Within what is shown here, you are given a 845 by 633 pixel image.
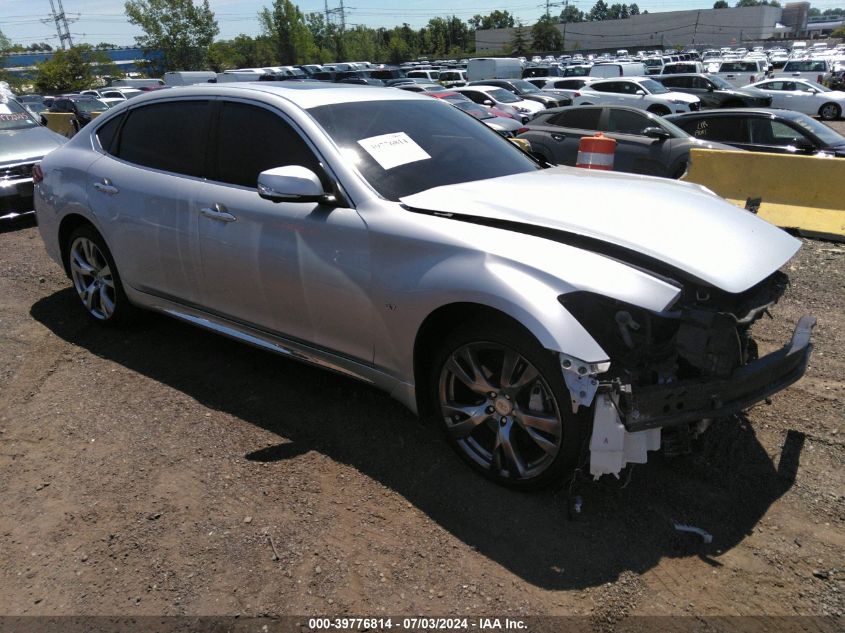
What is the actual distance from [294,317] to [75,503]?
1.35 metres

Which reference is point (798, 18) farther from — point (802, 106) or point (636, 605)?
point (636, 605)

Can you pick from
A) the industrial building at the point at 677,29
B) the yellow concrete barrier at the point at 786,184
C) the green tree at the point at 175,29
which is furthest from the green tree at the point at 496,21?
the yellow concrete barrier at the point at 786,184

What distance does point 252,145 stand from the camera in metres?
3.71

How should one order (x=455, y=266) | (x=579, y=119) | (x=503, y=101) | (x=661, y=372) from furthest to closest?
1. (x=503, y=101)
2. (x=579, y=119)
3. (x=455, y=266)
4. (x=661, y=372)

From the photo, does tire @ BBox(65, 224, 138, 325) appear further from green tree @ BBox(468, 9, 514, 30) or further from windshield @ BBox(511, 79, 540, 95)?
green tree @ BBox(468, 9, 514, 30)

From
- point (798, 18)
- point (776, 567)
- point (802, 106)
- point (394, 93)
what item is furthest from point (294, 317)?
point (798, 18)

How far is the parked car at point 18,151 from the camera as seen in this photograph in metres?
8.10

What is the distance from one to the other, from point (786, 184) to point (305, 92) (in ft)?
20.7

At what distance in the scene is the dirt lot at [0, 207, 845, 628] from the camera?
2459 millimetres

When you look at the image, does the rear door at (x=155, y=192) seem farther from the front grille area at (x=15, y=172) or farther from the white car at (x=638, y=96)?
the white car at (x=638, y=96)

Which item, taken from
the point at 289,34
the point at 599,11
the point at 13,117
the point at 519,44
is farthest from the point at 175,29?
the point at 599,11

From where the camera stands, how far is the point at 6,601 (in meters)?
2.50

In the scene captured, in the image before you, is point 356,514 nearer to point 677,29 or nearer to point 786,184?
point 786,184

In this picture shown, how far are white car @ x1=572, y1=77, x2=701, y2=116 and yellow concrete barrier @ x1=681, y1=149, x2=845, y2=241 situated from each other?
1281 cm
